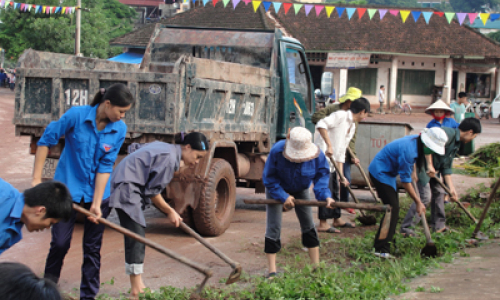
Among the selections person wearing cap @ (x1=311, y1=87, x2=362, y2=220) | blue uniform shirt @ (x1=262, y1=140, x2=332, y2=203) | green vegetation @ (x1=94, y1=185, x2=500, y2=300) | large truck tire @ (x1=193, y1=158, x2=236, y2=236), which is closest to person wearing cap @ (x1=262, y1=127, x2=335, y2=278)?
blue uniform shirt @ (x1=262, y1=140, x2=332, y2=203)

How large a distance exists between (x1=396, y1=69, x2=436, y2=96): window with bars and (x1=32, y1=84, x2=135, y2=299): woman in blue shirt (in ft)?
91.1

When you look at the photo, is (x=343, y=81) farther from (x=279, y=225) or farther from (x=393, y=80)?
(x=279, y=225)

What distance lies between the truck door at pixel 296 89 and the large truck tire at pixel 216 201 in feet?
5.63

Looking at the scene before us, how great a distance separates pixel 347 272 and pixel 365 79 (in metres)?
26.1

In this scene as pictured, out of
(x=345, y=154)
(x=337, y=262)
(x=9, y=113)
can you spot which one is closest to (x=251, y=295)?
(x=337, y=262)

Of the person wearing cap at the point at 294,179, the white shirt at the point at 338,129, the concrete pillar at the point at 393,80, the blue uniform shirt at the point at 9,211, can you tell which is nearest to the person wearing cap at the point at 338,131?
the white shirt at the point at 338,129

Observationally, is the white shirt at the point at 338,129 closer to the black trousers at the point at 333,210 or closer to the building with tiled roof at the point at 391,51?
the black trousers at the point at 333,210

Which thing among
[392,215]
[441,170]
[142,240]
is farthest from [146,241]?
[441,170]

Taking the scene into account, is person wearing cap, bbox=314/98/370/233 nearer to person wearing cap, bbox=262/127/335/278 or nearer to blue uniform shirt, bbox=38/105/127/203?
person wearing cap, bbox=262/127/335/278

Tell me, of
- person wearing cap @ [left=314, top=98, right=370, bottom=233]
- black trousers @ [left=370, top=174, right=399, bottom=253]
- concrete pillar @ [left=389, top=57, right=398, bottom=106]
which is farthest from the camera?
concrete pillar @ [left=389, top=57, right=398, bottom=106]

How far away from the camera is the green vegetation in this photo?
14.5 ft

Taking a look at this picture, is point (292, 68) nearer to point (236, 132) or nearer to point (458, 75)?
point (236, 132)

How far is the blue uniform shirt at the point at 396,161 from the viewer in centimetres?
566

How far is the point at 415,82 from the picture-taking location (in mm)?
30578
